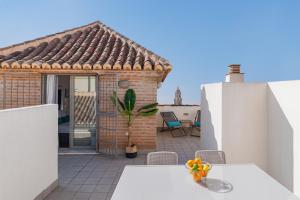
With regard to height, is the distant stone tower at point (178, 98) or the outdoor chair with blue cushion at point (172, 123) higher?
the distant stone tower at point (178, 98)

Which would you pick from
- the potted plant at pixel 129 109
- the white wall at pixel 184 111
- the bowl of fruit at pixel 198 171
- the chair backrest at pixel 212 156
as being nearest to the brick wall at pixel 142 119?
the potted plant at pixel 129 109

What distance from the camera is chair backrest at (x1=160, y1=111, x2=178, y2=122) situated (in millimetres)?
11229

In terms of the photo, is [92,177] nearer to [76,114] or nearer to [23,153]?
[23,153]

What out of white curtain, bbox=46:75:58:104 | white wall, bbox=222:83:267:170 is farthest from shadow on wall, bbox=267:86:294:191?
white curtain, bbox=46:75:58:104

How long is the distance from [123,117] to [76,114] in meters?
1.85

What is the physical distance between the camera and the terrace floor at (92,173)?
436 centimetres

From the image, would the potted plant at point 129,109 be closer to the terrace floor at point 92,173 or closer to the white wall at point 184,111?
the terrace floor at point 92,173

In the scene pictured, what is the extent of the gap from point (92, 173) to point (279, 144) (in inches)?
187

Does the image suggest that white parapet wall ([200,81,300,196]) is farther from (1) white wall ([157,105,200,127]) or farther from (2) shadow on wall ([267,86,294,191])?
(1) white wall ([157,105,200,127])

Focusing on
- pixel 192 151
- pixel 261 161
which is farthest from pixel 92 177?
pixel 261 161

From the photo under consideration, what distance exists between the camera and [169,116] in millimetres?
11523

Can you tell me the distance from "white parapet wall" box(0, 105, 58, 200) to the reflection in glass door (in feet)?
10.3

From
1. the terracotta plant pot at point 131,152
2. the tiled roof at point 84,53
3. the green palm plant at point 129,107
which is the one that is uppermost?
the tiled roof at point 84,53

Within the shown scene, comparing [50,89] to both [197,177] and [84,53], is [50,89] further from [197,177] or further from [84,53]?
[197,177]
